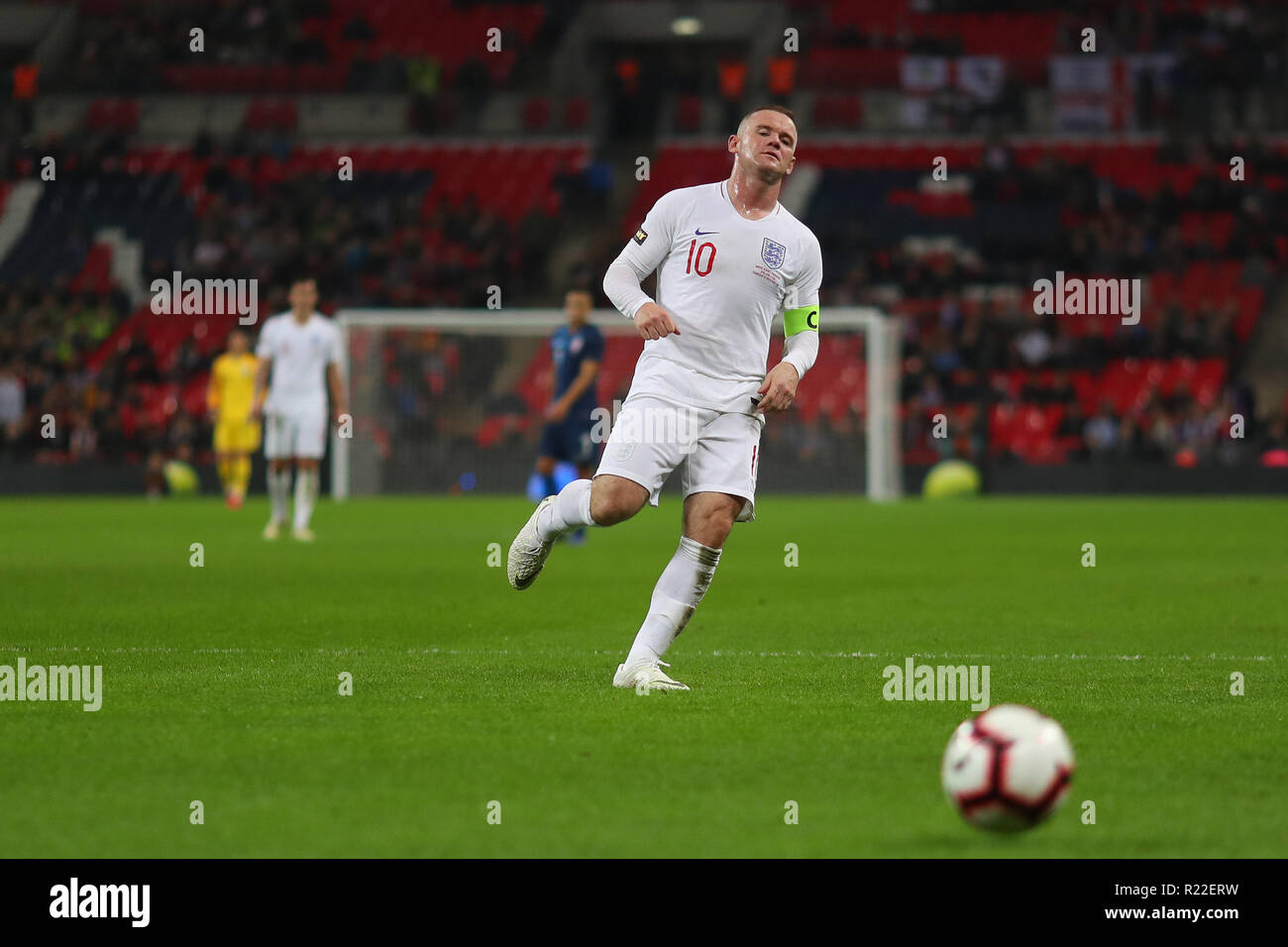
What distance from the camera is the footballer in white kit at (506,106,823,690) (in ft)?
24.7

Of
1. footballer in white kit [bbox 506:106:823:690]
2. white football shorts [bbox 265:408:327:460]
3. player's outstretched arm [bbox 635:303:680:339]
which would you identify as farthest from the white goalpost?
player's outstretched arm [bbox 635:303:680:339]

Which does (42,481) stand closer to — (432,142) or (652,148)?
(432,142)

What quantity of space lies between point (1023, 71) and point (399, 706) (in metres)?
33.3

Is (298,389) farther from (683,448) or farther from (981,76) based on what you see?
(981,76)

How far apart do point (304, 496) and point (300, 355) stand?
1.34 meters

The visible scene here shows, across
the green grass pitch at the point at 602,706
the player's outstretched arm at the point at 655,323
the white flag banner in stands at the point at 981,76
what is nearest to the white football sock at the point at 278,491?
the green grass pitch at the point at 602,706

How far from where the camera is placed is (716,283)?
7.64m

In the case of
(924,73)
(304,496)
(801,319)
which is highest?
(924,73)

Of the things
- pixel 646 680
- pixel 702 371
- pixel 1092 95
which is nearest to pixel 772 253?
pixel 702 371

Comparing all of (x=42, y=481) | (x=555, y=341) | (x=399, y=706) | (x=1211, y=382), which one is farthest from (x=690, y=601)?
(x=1211, y=382)

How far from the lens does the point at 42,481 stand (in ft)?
95.3

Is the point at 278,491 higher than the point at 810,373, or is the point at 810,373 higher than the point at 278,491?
the point at 810,373

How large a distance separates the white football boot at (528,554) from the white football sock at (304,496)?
10.3 metres

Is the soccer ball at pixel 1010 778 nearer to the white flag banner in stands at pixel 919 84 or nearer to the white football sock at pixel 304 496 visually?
the white football sock at pixel 304 496
